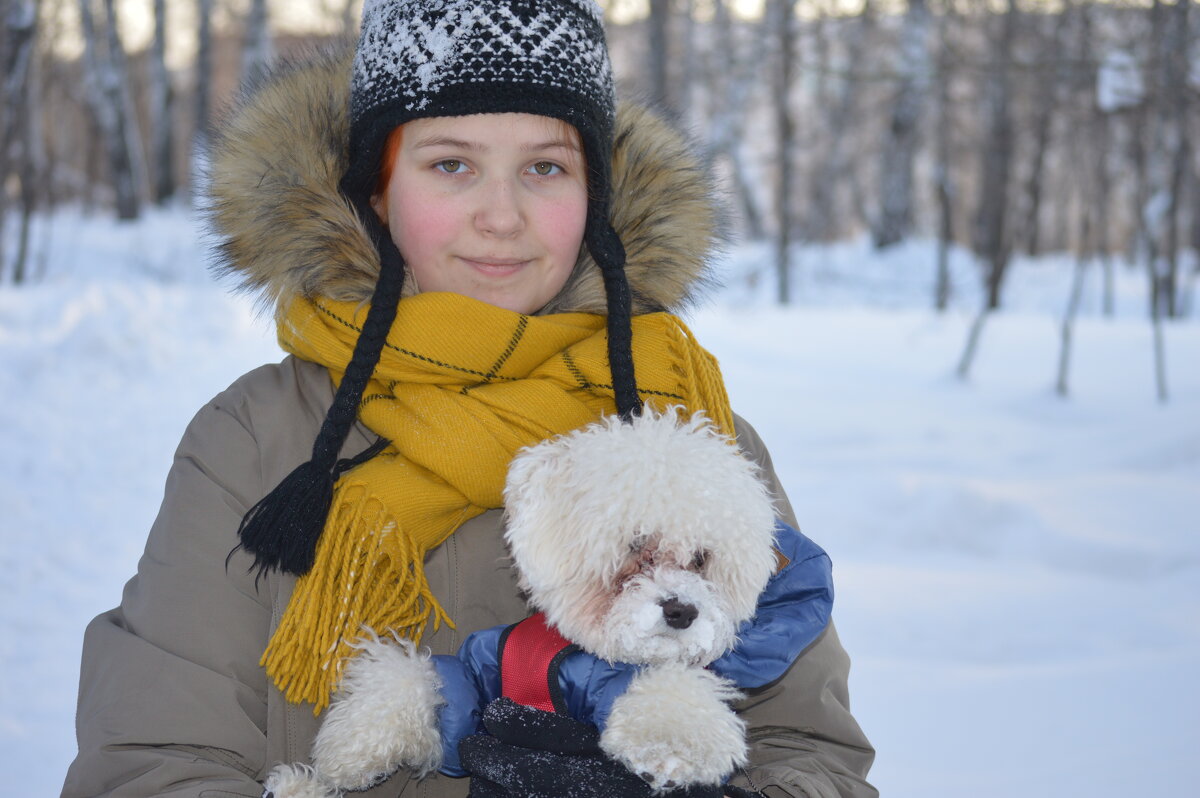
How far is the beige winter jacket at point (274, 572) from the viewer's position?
4.86 ft

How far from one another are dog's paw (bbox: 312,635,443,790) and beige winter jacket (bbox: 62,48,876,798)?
14 cm

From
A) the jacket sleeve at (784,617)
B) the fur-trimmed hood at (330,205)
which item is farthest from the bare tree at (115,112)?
the jacket sleeve at (784,617)

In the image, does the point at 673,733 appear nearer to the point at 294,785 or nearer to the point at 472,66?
the point at 294,785

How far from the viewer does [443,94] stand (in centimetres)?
171

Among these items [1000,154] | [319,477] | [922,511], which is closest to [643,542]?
[319,477]

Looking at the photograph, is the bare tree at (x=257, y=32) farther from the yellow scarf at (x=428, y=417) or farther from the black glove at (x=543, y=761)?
the black glove at (x=543, y=761)

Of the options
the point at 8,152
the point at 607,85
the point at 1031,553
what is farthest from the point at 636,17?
the point at 607,85

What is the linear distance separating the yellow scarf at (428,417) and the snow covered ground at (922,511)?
56cm

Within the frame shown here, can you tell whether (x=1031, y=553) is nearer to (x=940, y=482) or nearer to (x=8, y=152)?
(x=940, y=482)

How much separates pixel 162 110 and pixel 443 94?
18.3 metres

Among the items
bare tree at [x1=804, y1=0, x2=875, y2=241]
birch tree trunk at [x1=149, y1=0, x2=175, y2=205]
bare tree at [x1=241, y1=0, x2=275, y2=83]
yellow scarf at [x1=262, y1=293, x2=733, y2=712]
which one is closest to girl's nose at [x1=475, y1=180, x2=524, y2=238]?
yellow scarf at [x1=262, y1=293, x2=733, y2=712]

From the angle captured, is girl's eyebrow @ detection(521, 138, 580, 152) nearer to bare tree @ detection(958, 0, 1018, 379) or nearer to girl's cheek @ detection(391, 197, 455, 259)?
girl's cheek @ detection(391, 197, 455, 259)

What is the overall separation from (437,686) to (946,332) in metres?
10.7

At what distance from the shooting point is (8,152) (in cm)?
897
